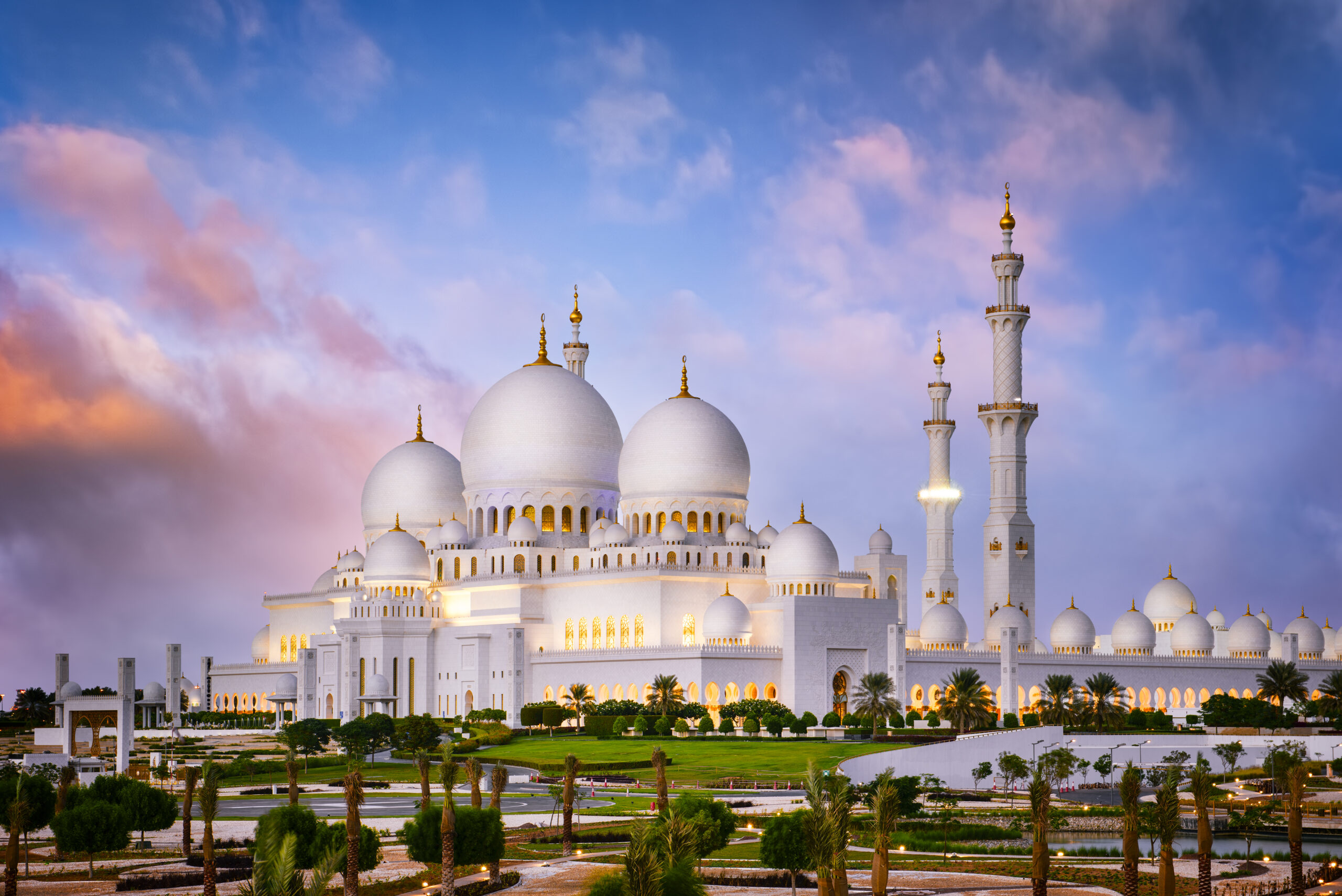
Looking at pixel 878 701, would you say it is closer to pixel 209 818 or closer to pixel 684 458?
pixel 684 458

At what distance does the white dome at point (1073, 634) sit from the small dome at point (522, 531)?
23.5m

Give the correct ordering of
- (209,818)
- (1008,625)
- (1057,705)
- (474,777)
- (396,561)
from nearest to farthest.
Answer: (209,818) < (474,777) < (1057,705) < (1008,625) < (396,561)

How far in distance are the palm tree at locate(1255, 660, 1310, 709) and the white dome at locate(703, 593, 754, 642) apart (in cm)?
2143

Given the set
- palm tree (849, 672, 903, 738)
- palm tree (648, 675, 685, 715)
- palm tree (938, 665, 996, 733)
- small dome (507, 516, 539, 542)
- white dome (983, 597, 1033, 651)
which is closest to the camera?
palm tree (938, 665, 996, 733)

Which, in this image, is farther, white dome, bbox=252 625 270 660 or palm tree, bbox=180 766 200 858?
white dome, bbox=252 625 270 660

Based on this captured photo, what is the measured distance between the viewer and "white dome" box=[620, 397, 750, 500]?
7650 centimetres

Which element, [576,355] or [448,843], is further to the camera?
[576,355]

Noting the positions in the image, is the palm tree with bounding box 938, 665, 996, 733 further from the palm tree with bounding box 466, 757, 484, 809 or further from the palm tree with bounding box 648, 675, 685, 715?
the palm tree with bounding box 466, 757, 484, 809

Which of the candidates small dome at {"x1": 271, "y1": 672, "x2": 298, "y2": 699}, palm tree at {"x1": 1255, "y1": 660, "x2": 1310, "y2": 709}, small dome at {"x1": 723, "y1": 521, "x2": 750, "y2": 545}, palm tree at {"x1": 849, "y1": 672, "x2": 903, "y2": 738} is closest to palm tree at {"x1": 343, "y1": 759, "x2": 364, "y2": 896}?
palm tree at {"x1": 849, "y1": 672, "x2": 903, "y2": 738}

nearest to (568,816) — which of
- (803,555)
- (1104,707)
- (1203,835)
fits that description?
(1203,835)

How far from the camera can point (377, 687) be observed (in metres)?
72.5

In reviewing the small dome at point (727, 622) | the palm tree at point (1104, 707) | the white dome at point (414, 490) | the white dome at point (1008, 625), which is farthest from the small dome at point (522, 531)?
the palm tree at point (1104, 707)

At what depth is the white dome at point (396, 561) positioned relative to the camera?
7769cm

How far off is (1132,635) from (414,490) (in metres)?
34.9
